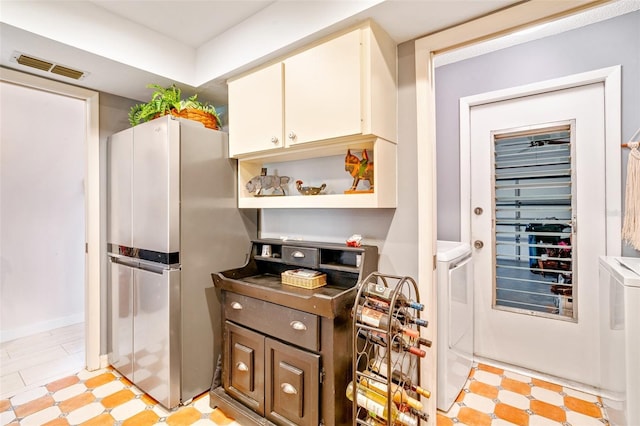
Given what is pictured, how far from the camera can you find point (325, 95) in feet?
5.27

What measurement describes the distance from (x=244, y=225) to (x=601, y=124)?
2526mm

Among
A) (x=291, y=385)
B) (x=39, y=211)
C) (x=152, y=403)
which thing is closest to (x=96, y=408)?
(x=152, y=403)

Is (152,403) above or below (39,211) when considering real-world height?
below

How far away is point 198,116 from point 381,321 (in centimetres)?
174

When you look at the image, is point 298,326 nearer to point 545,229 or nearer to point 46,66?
point 545,229

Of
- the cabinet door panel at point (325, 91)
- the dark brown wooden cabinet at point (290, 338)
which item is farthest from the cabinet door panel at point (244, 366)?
the cabinet door panel at point (325, 91)

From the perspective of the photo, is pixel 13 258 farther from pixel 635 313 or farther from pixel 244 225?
pixel 635 313

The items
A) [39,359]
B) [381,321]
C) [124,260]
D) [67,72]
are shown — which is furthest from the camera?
[39,359]

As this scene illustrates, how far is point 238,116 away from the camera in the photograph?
204cm

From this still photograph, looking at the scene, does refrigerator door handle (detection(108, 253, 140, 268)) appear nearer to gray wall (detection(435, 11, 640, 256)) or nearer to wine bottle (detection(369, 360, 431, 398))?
wine bottle (detection(369, 360, 431, 398))

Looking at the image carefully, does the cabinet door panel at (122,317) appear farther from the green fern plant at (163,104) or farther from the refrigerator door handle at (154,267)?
the green fern plant at (163,104)

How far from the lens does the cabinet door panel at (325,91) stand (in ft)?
4.96

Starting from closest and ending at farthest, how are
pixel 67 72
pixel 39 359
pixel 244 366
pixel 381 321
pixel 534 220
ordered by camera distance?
pixel 381 321
pixel 244 366
pixel 67 72
pixel 534 220
pixel 39 359

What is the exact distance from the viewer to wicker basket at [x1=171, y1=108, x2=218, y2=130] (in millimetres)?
2070
